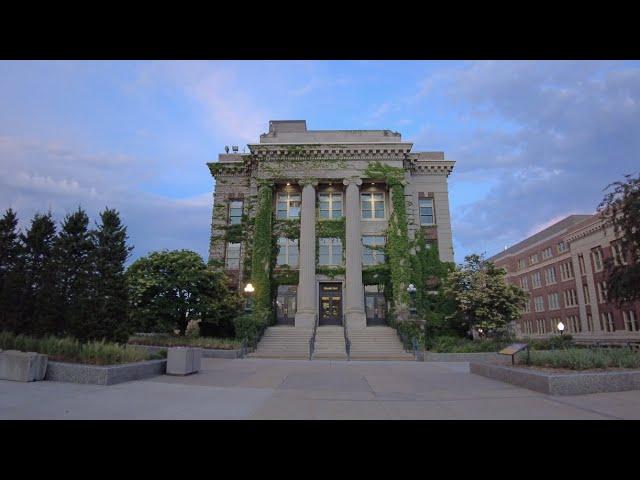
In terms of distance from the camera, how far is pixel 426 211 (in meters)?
37.0

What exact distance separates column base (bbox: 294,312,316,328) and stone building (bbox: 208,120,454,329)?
329 mm

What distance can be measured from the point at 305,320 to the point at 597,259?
41909 mm

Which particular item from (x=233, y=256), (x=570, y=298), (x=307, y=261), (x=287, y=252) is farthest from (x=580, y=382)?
(x=570, y=298)

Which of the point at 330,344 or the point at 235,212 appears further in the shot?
the point at 235,212

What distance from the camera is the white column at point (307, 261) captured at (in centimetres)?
3028

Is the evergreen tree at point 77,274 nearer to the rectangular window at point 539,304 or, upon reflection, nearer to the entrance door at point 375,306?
the entrance door at point 375,306

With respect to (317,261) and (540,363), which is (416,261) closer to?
(317,261)

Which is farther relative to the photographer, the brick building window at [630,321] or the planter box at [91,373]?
the brick building window at [630,321]

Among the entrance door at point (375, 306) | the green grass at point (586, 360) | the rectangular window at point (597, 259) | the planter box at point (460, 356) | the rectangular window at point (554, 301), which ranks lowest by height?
the planter box at point (460, 356)

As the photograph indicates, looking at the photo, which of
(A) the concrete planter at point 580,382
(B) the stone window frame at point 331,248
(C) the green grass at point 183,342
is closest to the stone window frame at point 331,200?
(B) the stone window frame at point 331,248

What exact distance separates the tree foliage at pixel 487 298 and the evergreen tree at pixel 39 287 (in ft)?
75.1

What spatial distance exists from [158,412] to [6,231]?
13.7m

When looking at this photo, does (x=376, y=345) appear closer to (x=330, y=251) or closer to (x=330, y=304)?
(x=330, y=304)
